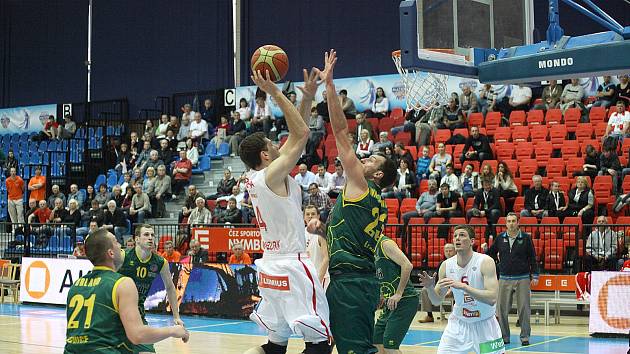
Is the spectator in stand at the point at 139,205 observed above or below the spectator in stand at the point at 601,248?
above

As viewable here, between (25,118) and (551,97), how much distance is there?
17.1 meters

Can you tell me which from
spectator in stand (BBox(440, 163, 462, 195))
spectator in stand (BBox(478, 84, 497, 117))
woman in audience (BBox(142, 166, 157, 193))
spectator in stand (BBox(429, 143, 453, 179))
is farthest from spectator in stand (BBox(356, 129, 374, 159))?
woman in audience (BBox(142, 166, 157, 193))

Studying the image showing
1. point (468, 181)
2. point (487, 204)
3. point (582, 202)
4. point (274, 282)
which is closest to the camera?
point (274, 282)

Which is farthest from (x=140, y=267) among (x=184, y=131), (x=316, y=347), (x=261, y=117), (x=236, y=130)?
(x=184, y=131)

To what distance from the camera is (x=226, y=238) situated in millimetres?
16609

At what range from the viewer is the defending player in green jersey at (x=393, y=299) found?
307 inches

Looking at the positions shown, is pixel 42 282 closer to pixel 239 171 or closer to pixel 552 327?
pixel 239 171

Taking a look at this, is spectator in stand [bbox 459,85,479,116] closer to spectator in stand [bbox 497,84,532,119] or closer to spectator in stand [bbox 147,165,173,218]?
spectator in stand [bbox 497,84,532,119]

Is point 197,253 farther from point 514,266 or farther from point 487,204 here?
point 514,266

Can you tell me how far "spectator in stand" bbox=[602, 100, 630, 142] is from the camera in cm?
1560

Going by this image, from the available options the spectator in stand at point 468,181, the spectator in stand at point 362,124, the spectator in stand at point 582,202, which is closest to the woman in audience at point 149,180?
the spectator in stand at point 362,124

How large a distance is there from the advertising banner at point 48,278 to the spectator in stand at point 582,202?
8910mm

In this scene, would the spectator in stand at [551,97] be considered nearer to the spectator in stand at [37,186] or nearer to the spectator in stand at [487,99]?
the spectator in stand at [487,99]

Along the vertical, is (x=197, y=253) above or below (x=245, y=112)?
below
